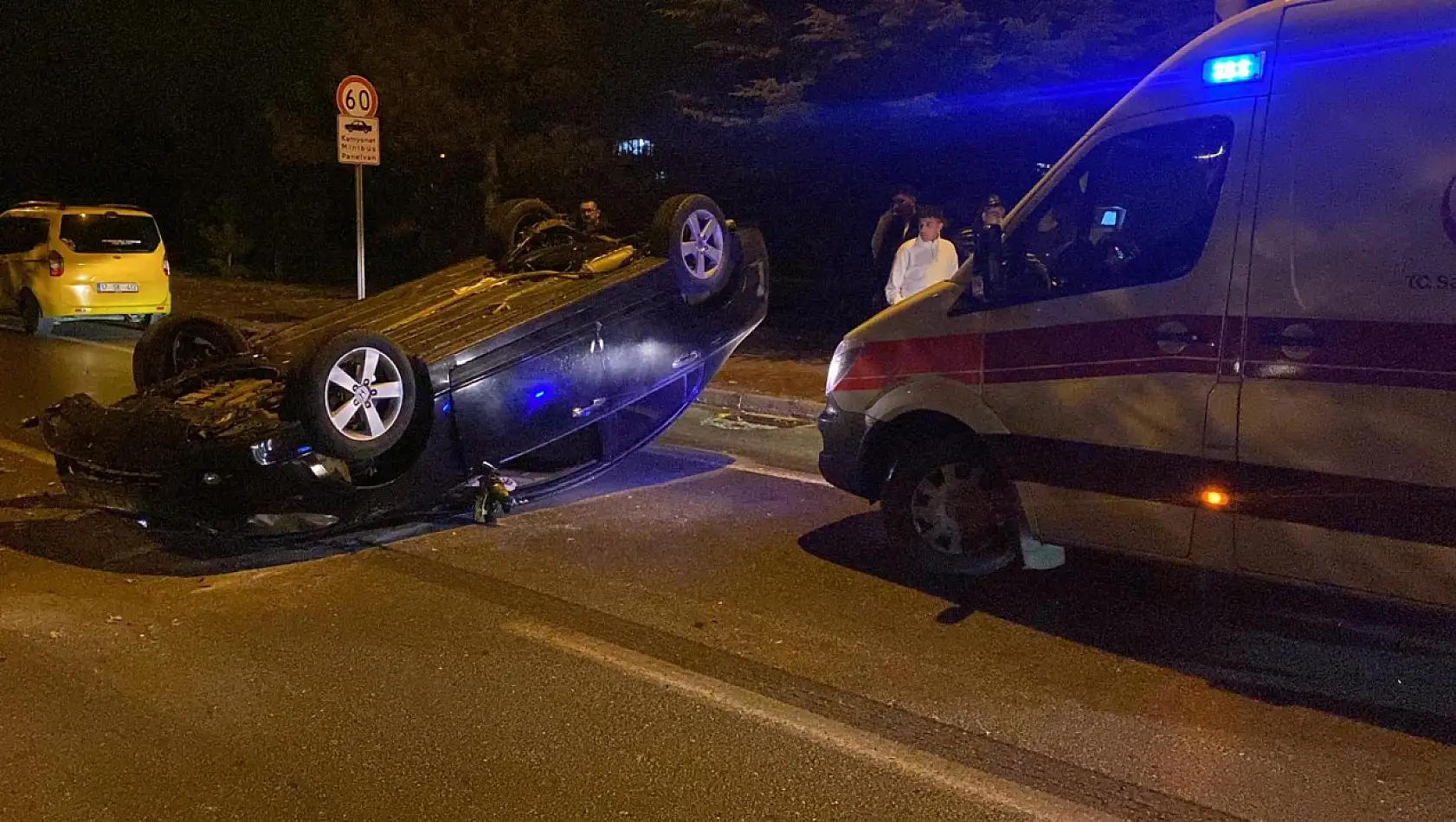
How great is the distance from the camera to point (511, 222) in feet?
25.4

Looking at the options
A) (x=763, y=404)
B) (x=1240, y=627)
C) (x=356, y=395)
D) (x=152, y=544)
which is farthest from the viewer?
(x=763, y=404)

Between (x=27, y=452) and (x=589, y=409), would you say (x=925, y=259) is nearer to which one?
(x=589, y=409)

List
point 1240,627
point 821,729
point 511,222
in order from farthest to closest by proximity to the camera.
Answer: point 511,222 → point 1240,627 → point 821,729

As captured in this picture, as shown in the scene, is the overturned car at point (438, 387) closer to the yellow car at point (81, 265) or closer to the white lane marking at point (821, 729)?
the white lane marking at point (821, 729)

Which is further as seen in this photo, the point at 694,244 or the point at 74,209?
the point at 74,209

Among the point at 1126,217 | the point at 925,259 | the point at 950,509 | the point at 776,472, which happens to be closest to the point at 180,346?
the point at 776,472

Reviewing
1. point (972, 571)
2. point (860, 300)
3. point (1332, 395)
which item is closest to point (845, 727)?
point (972, 571)

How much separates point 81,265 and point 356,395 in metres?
11.0

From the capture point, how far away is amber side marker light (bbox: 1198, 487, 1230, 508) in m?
4.67

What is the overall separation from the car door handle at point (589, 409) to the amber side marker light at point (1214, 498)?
331 centimetres

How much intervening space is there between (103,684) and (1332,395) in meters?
4.70

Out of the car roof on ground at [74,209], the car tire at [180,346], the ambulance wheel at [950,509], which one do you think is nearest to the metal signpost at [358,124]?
the car tire at [180,346]

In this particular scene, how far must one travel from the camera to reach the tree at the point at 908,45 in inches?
467

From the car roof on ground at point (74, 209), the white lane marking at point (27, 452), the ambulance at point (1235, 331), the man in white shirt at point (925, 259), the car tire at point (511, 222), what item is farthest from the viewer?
the car roof on ground at point (74, 209)
